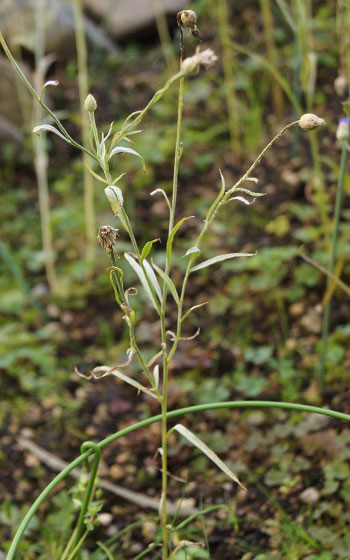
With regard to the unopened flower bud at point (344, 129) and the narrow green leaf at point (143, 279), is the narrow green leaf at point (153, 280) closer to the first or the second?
the narrow green leaf at point (143, 279)

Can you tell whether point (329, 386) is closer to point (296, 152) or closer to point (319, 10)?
point (296, 152)

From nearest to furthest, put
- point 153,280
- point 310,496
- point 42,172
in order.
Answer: point 153,280 < point 310,496 < point 42,172

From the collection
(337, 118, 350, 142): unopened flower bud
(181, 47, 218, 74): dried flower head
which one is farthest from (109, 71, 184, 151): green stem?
(337, 118, 350, 142): unopened flower bud

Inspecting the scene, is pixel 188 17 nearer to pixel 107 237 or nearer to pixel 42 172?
pixel 107 237

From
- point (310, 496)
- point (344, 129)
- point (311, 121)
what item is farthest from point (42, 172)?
point (311, 121)

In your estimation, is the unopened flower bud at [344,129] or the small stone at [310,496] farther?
the small stone at [310,496]

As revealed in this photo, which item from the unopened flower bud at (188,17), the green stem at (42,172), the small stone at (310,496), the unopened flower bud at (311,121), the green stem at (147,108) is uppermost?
the unopened flower bud at (188,17)

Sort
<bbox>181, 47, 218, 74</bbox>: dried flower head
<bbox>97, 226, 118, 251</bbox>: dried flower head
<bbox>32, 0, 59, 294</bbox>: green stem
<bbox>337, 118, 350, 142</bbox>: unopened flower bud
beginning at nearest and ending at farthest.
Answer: <bbox>181, 47, 218, 74</bbox>: dried flower head → <bbox>97, 226, 118, 251</bbox>: dried flower head → <bbox>337, 118, 350, 142</bbox>: unopened flower bud → <bbox>32, 0, 59, 294</bbox>: green stem

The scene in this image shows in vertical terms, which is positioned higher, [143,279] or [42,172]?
[143,279]

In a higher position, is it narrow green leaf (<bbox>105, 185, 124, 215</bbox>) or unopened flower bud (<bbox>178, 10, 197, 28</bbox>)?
unopened flower bud (<bbox>178, 10, 197, 28</bbox>)

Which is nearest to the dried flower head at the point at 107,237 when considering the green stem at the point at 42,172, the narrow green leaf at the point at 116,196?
the narrow green leaf at the point at 116,196

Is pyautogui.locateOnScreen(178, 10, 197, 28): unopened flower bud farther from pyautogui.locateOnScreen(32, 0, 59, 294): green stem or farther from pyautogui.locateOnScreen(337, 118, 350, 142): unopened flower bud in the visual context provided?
pyautogui.locateOnScreen(32, 0, 59, 294): green stem

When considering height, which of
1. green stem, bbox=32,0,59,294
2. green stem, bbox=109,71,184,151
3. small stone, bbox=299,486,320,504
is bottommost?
small stone, bbox=299,486,320,504
